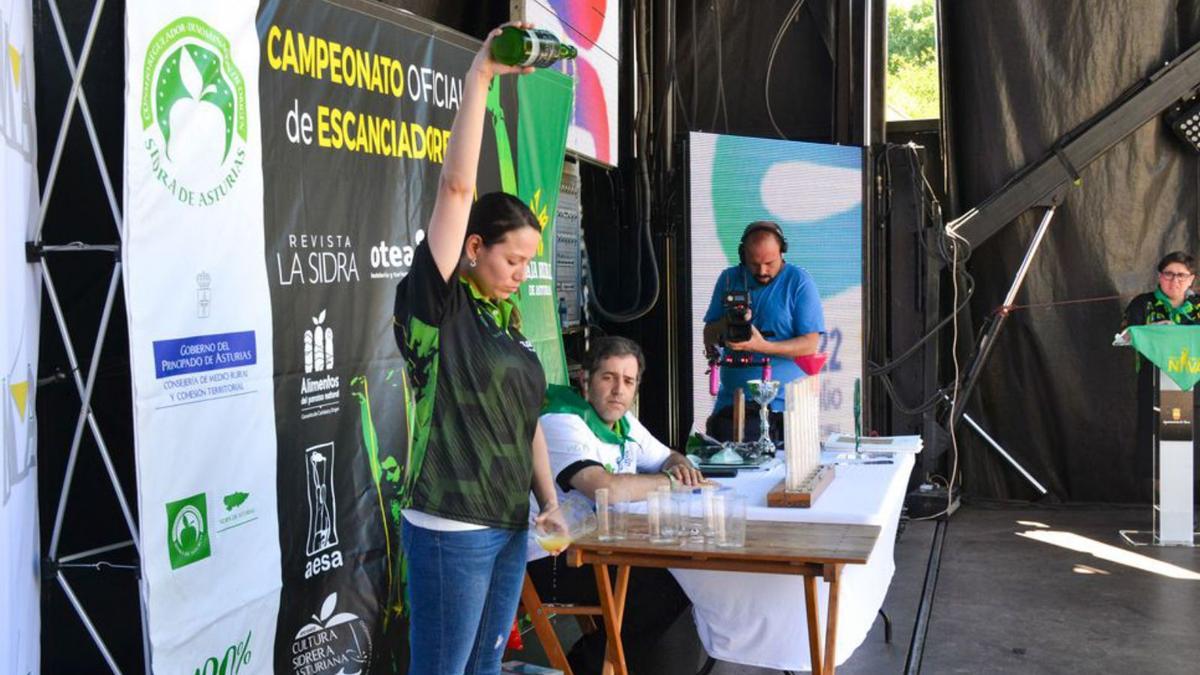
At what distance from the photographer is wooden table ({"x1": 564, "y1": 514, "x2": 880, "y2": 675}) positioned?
8.62 feet

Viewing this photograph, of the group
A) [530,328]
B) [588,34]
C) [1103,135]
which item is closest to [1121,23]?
[1103,135]

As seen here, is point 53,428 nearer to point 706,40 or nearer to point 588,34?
point 588,34

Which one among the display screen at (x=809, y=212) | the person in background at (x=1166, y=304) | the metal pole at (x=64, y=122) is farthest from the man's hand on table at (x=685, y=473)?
→ the person in background at (x=1166, y=304)

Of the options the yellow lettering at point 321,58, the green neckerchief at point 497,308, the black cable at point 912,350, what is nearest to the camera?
the green neckerchief at point 497,308

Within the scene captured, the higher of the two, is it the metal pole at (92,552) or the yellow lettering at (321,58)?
the yellow lettering at (321,58)

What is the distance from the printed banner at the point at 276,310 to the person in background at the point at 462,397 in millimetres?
582

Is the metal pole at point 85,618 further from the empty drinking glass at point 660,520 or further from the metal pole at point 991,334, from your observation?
the metal pole at point 991,334

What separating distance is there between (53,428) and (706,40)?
203 inches

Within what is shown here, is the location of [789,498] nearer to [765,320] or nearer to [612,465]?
[612,465]

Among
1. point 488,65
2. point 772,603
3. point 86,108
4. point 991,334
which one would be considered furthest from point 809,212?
point 86,108

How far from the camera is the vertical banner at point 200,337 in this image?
2.47 meters

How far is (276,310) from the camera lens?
2977 millimetres

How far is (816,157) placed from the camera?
6.20 m

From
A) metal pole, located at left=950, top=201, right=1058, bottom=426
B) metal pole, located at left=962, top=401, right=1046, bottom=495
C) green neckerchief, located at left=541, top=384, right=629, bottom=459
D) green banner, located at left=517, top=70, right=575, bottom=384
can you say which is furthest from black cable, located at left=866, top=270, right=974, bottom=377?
green neckerchief, located at left=541, top=384, right=629, bottom=459
